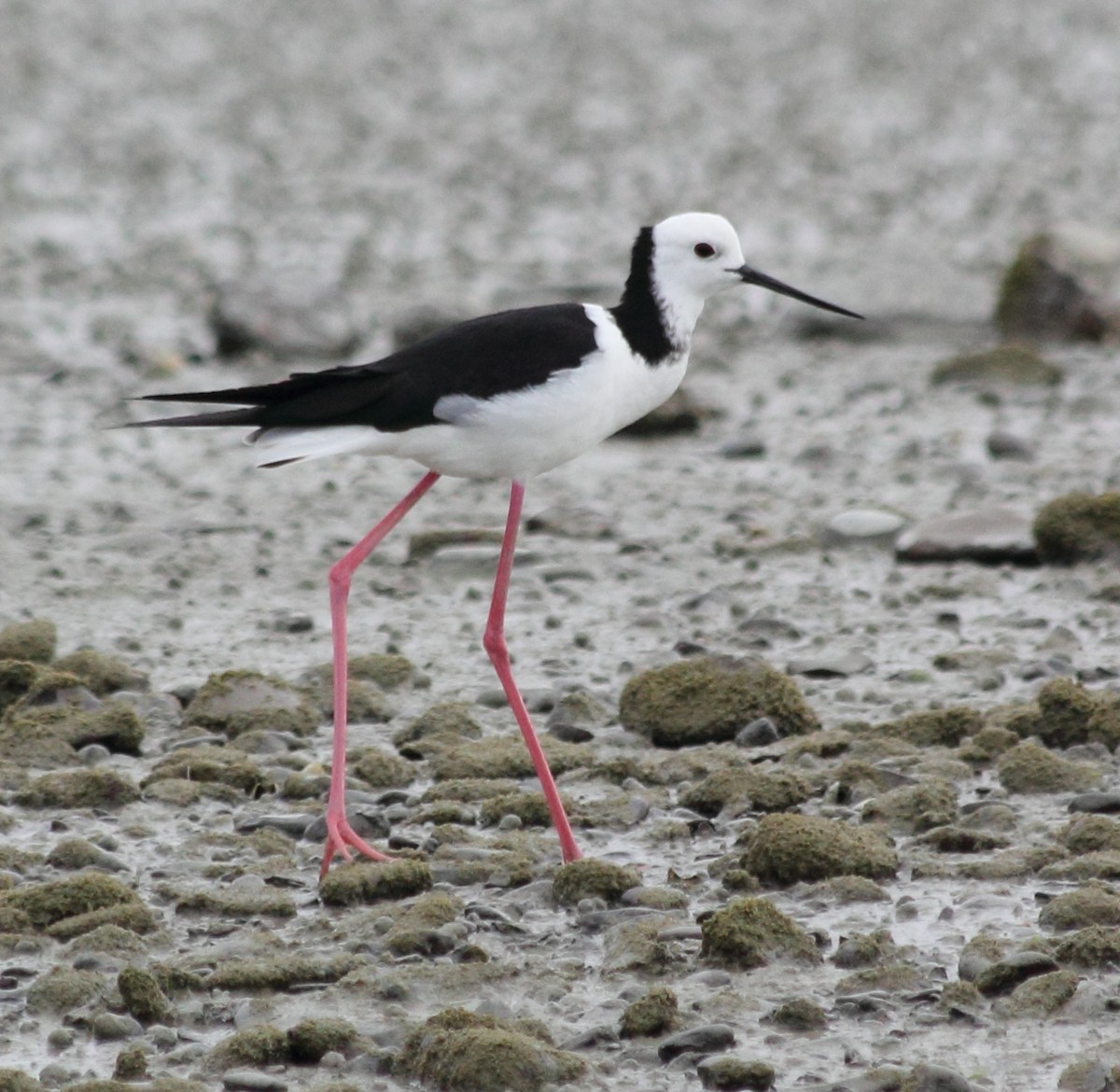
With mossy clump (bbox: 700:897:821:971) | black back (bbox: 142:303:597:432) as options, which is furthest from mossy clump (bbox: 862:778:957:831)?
black back (bbox: 142:303:597:432)

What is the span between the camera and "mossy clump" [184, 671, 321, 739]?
25.3 ft

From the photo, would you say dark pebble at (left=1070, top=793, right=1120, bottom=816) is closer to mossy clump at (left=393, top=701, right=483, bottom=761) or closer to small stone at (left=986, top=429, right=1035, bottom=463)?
mossy clump at (left=393, top=701, right=483, bottom=761)

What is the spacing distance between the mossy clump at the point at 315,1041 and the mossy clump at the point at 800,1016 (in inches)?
40.2

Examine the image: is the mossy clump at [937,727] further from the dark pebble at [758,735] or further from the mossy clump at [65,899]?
the mossy clump at [65,899]

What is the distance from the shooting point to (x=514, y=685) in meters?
6.83

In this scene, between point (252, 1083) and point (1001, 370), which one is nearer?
point (252, 1083)

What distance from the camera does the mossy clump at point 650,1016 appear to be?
5207 millimetres

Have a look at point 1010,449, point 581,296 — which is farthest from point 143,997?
point 581,296

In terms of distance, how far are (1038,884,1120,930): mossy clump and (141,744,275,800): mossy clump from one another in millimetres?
2613

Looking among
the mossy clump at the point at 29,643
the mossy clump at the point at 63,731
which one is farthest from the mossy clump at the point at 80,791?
the mossy clump at the point at 29,643

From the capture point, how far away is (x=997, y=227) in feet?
61.7

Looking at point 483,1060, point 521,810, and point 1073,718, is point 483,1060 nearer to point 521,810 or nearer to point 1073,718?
point 521,810

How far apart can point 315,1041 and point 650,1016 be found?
786mm

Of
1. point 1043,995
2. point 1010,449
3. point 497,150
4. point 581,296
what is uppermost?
point 497,150
